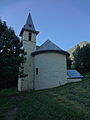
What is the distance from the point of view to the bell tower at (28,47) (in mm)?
22959

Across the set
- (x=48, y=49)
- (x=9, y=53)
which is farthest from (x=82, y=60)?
(x=9, y=53)

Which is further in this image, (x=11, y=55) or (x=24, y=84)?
(x=24, y=84)

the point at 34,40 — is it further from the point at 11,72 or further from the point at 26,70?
the point at 11,72

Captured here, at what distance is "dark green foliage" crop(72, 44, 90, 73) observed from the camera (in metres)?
38.7

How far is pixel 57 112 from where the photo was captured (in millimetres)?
7039

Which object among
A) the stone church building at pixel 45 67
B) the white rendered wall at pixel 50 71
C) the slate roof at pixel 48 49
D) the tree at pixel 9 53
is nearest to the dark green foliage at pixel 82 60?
the stone church building at pixel 45 67

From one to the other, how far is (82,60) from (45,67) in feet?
67.0

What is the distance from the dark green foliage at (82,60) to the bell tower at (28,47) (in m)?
18.6

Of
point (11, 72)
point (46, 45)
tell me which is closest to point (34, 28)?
point (46, 45)

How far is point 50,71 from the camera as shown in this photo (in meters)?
21.2

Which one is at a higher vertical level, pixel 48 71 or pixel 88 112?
pixel 48 71

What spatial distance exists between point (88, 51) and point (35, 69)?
75.0ft

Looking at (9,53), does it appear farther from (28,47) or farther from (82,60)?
(82,60)

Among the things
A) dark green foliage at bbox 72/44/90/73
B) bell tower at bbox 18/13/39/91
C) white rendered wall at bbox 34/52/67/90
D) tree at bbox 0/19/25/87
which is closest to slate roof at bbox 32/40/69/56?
white rendered wall at bbox 34/52/67/90
